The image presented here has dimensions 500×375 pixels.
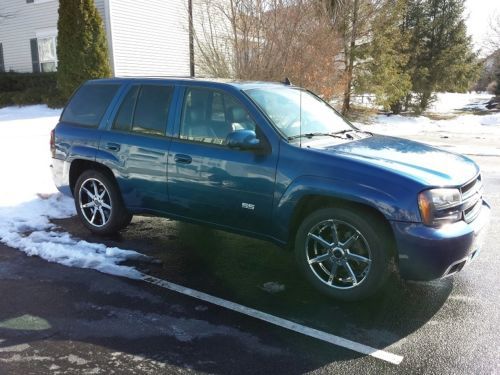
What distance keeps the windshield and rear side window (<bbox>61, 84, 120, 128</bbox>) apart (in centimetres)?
187

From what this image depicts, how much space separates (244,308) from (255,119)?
5.45 feet

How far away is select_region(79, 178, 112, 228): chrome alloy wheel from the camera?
562cm

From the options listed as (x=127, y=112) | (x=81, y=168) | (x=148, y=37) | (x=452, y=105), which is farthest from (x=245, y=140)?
(x=452, y=105)

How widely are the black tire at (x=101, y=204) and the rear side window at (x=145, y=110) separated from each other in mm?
653

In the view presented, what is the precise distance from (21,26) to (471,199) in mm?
24133

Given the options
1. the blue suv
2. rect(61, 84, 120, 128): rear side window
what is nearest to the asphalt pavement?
the blue suv

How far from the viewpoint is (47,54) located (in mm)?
22531

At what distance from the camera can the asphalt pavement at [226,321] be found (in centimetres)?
318

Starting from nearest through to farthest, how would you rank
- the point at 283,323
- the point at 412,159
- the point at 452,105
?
1. the point at 283,323
2. the point at 412,159
3. the point at 452,105

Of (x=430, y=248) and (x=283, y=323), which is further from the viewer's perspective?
(x=283, y=323)

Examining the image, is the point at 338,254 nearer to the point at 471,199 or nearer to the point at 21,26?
the point at 471,199

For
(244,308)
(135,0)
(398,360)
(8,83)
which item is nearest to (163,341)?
(244,308)

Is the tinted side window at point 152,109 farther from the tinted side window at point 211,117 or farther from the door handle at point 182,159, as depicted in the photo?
the door handle at point 182,159

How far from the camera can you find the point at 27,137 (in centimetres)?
1255
